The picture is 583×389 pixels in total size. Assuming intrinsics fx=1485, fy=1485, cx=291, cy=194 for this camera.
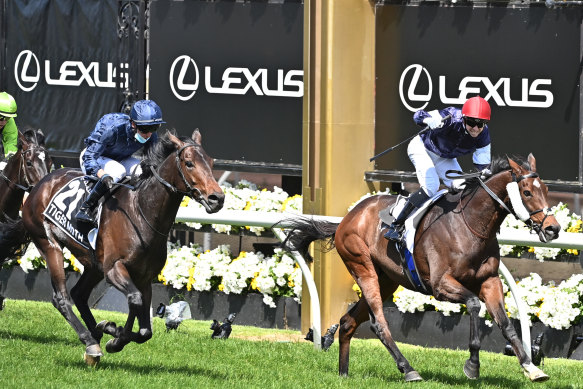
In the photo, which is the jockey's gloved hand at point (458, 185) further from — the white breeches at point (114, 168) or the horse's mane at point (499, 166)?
the white breeches at point (114, 168)

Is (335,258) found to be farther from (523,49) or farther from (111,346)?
(111,346)

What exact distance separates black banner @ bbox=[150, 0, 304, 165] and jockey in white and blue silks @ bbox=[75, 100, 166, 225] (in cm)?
305

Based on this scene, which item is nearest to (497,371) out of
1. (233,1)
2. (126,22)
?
(233,1)

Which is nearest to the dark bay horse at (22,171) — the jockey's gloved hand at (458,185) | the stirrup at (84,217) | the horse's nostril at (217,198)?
the stirrup at (84,217)

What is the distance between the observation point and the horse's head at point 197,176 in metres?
9.06

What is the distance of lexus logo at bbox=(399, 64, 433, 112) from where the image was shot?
1227 cm

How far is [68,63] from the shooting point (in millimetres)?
14703

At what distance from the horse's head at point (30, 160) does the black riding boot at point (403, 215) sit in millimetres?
3482

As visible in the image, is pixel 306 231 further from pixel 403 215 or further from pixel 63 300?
pixel 63 300

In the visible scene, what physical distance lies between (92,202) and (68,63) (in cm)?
497

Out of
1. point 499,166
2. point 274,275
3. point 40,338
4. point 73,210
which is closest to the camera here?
point 499,166

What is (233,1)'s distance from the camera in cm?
1335

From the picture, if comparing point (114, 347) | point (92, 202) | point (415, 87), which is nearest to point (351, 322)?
point (114, 347)

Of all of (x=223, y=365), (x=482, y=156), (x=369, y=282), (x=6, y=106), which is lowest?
(x=223, y=365)
